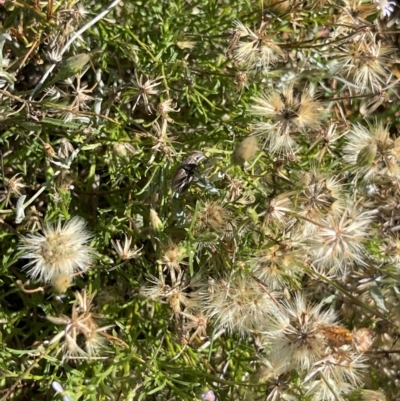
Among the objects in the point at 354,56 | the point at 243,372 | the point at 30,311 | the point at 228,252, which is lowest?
the point at 243,372

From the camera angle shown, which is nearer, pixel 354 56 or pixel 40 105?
pixel 40 105

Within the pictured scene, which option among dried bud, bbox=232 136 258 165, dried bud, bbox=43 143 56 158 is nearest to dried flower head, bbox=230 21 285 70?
dried bud, bbox=232 136 258 165

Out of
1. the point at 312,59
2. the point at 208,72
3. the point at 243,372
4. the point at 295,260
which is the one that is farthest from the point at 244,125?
the point at 243,372

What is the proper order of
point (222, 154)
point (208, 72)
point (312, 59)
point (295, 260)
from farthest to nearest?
point (312, 59) → point (208, 72) → point (222, 154) → point (295, 260)

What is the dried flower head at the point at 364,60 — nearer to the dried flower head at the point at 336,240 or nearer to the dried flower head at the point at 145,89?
the dried flower head at the point at 336,240

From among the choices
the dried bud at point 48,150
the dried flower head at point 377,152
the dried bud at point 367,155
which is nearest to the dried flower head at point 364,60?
the dried flower head at point 377,152

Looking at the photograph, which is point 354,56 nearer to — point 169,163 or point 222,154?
point 222,154

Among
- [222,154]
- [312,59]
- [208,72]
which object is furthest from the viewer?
[312,59]

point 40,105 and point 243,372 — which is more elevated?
point 40,105
